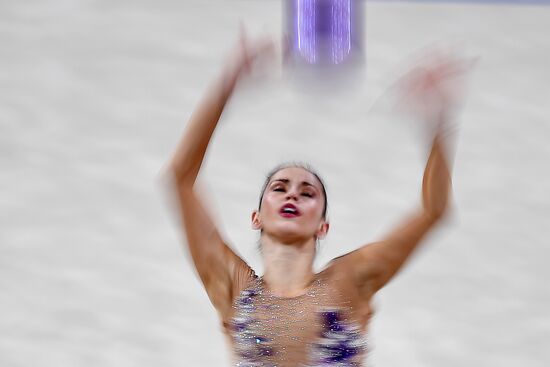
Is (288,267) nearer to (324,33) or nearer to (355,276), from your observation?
(355,276)

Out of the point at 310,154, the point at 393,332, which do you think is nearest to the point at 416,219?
the point at 393,332

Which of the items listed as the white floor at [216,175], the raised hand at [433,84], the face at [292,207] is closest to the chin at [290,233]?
the face at [292,207]

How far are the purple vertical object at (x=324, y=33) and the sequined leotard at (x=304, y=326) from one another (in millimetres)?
296

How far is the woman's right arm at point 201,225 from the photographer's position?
5.58ft

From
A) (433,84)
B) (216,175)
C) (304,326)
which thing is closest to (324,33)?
(433,84)

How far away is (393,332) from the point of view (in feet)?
8.70

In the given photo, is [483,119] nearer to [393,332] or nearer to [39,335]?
[393,332]

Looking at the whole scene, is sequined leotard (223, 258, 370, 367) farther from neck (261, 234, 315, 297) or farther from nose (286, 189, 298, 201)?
nose (286, 189, 298, 201)

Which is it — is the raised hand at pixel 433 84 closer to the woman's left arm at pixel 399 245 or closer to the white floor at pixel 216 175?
the woman's left arm at pixel 399 245

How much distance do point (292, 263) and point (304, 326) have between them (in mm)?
95

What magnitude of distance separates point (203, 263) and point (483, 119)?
1420mm

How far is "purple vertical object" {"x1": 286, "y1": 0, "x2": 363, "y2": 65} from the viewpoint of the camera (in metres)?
1.67

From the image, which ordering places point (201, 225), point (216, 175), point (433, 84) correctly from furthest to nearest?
point (216, 175), point (201, 225), point (433, 84)

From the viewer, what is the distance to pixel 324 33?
1.67m
